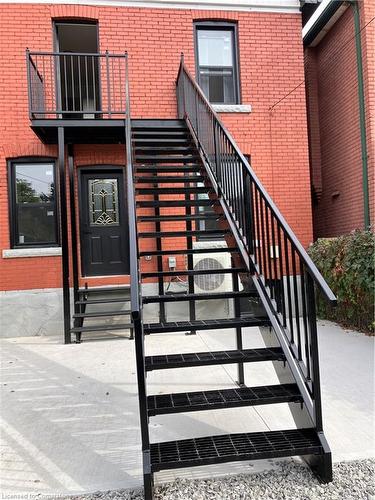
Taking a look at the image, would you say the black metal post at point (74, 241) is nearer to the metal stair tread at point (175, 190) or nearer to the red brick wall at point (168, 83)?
the red brick wall at point (168, 83)

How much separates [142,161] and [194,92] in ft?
4.31

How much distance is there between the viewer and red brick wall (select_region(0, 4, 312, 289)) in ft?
23.4

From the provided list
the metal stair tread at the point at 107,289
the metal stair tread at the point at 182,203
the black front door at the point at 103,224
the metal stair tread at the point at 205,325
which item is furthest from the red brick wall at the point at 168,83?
the metal stair tread at the point at 205,325

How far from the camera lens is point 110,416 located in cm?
357

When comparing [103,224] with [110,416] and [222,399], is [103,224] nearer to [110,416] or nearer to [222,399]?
[110,416]

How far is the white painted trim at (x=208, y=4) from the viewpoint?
7.41 m

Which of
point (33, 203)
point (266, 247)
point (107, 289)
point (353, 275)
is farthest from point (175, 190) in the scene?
point (33, 203)

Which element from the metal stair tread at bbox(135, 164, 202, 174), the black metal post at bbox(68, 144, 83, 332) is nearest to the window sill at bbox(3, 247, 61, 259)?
the black metal post at bbox(68, 144, 83, 332)

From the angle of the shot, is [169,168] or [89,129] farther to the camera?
[89,129]

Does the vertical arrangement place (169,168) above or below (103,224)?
above

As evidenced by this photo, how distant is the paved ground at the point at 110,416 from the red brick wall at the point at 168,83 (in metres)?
2.59

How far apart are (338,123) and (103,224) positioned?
557cm

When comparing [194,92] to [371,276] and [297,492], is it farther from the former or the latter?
[297,492]

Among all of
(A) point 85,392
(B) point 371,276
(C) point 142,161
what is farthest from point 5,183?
(B) point 371,276
